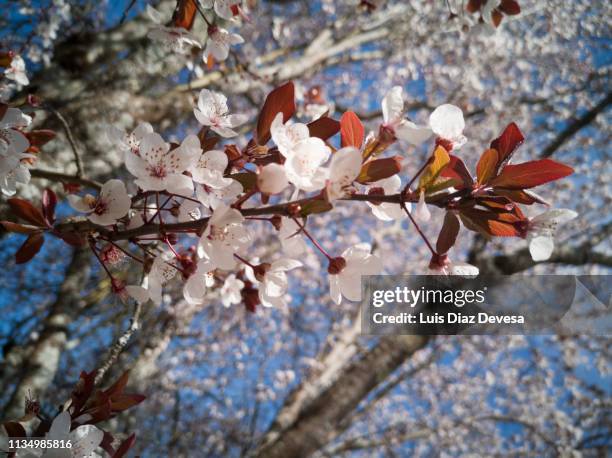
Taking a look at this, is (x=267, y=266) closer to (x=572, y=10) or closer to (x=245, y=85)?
(x=245, y=85)

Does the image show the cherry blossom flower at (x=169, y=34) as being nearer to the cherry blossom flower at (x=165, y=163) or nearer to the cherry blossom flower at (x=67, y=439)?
the cherry blossom flower at (x=165, y=163)

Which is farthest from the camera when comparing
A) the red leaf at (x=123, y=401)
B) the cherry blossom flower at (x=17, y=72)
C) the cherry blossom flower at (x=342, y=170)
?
the cherry blossom flower at (x=17, y=72)

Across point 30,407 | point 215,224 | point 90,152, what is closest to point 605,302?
point 215,224

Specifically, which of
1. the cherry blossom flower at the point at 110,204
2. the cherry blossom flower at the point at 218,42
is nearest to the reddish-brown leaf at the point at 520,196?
the cherry blossom flower at the point at 110,204

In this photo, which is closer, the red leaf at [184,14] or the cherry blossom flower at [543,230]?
the cherry blossom flower at [543,230]

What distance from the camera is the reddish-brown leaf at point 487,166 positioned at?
645 millimetres

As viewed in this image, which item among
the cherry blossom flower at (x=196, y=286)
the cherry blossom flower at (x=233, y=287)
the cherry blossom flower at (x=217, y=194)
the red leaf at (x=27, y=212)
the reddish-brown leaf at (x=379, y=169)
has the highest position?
the cherry blossom flower at (x=233, y=287)

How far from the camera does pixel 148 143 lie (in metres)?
0.68

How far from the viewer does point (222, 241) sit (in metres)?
0.66

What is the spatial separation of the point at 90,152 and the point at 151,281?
2.03 metres

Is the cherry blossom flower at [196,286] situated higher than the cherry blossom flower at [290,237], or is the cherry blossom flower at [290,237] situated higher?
the cherry blossom flower at [290,237]

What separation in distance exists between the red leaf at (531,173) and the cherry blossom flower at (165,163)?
48cm

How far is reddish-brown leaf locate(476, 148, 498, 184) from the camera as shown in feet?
2.12

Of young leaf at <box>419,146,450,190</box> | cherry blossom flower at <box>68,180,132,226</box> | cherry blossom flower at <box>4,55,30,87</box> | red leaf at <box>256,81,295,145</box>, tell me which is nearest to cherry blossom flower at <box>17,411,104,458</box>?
cherry blossom flower at <box>68,180,132,226</box>
